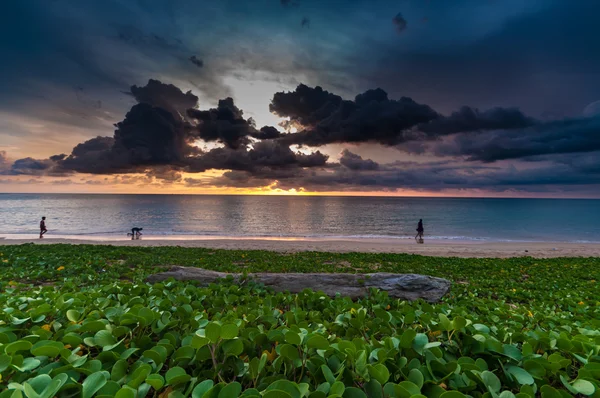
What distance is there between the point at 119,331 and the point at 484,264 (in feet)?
45.2

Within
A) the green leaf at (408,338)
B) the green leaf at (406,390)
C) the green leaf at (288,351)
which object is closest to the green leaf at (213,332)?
the green leaf at (288,351)

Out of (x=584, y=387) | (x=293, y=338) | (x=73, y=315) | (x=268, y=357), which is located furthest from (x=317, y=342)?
(x=73, y=315)

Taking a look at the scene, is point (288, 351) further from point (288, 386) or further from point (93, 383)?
point (93, 383)

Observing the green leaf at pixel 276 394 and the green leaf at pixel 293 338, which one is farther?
the green leaf at pixel 293 338

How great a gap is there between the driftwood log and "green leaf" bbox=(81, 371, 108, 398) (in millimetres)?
3966

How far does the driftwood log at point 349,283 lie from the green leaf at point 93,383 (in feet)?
13.0

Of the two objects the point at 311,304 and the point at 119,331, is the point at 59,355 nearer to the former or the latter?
the point at 119,331

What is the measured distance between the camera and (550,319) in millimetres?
3109

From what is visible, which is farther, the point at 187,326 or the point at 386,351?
the point at 187,326

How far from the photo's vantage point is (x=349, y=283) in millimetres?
5465

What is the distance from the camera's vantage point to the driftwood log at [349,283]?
17.5ft

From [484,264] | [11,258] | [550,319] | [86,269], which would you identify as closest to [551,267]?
[484,264]

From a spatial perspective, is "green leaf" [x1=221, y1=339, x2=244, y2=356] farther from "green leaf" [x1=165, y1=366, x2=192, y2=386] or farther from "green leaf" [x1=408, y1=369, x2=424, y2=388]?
"green leaf" [x1=408, y1=369, x2=424, y2=388]

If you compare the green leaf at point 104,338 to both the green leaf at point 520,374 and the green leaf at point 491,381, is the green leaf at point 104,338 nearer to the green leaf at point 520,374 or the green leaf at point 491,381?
the green leaf at point 491,381
